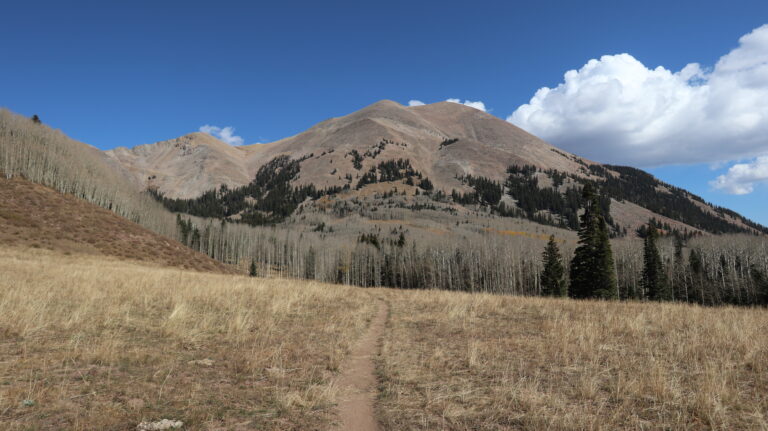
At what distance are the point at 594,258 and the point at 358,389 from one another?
51246 mm

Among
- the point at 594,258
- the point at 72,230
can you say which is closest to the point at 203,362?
the point at 594,258

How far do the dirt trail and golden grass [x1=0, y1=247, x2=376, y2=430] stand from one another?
27cm

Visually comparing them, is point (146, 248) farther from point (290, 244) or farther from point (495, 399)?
point (290, 244)

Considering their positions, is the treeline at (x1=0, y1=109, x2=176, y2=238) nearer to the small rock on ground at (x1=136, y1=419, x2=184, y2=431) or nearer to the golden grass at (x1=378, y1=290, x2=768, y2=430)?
the small rock on ground at (x1=136, y1=419, x2=184, y2=431)

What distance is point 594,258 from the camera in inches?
1896

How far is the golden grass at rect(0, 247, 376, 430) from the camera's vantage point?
4770 mm

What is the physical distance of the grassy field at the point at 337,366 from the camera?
486 cm

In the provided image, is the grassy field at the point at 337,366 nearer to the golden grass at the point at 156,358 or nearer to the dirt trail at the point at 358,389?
the golden grass at the point at 156,358

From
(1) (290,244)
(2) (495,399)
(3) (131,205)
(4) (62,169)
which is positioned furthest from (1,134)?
(2) (495,399)

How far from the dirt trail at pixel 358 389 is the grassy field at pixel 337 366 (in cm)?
21

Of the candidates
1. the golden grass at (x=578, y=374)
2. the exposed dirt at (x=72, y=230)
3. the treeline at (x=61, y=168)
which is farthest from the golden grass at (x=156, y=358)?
the treeline at (x=61, y=168)

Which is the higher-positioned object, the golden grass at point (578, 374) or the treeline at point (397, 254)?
the treeline at point (397, 254)

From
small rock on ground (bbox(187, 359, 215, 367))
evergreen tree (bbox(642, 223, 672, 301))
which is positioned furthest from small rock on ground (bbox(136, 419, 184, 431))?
evergreen tree (bbox(642, 223, 672, 301))

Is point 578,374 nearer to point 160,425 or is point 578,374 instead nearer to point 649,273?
point 160,425
